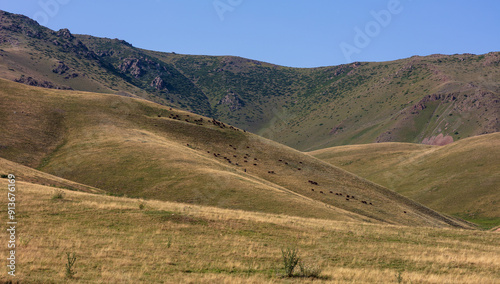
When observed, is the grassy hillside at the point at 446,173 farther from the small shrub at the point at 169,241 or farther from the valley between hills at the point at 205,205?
the small shrub at the point at 169,241

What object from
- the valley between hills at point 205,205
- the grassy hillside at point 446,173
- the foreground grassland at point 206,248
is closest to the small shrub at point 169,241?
the foreground grassland at point 206,248

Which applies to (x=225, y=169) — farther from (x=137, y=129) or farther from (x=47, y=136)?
(x=47, y=136)

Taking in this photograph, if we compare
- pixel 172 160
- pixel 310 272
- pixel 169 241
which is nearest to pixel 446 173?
pixel 172 160

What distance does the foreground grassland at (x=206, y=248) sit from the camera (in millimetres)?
16031

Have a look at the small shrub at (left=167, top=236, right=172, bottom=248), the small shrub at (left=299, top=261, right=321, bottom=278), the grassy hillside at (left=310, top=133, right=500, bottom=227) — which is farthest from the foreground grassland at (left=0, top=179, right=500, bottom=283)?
the grassy hillside at (left=310, top=133, right=500, bottom=227)

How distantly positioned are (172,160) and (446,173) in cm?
9034

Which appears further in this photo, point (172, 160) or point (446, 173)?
point (446, 173)

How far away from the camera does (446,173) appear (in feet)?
364

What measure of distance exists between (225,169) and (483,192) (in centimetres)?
7530

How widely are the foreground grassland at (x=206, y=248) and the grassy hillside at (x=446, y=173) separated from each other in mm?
69737

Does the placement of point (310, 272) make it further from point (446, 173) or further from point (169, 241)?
point (446, 173)

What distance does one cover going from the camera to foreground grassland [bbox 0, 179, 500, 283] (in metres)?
16.0

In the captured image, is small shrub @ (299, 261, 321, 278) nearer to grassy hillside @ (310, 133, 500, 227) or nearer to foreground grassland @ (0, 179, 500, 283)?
foreground grassland @ (0, 179, 500, 283)

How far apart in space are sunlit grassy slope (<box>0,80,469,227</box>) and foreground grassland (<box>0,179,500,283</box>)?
16.4m
